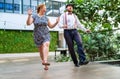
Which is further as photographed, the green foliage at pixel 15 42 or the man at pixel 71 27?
the green foliage at pixel 15 42

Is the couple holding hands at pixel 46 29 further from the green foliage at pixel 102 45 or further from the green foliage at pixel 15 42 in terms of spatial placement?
the green foliage at pixel 15 42

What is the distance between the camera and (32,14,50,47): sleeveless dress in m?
8.44

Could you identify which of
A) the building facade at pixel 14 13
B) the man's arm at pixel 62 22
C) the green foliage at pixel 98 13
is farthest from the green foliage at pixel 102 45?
the building facade at pixel 14 13

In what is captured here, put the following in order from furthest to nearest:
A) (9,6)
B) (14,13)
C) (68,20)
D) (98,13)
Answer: (14,13) < (9,6) < (98,13) < (68,20)

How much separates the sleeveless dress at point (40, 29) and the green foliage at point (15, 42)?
3301cm

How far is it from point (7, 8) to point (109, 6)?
31.8 meters

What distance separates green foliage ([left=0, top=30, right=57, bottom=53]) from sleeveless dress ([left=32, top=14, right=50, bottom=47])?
33.0 m

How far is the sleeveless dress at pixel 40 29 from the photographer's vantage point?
8438 mm

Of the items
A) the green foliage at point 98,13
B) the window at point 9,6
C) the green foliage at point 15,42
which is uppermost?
the window at point 9,6

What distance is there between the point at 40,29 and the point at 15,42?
3430cm

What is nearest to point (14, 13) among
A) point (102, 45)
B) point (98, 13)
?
point (98, 13)

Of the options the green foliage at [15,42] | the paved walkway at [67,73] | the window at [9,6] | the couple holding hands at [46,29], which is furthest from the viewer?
the window at [9,6]

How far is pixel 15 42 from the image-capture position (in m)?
42.3

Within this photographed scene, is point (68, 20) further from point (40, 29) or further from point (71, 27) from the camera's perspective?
point (40, 29)
